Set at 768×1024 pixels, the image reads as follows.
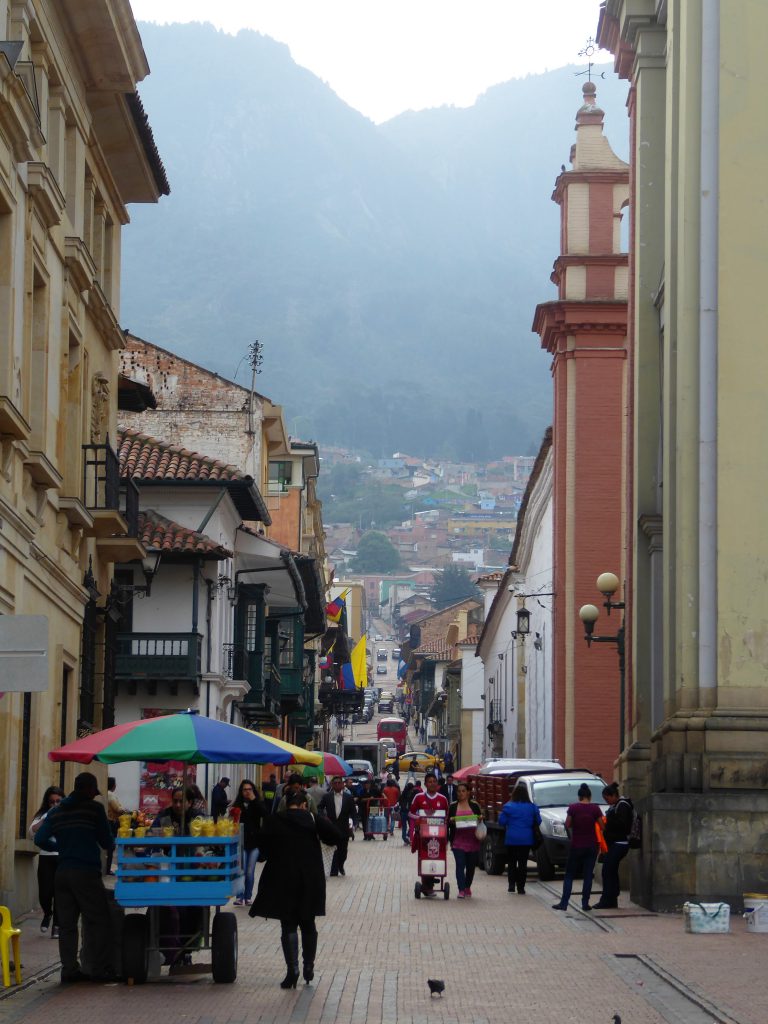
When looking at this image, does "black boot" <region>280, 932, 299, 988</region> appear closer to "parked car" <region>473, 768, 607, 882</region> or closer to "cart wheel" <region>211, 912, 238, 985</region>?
"cart wheel" <region>211, 912, 238, 985</region>

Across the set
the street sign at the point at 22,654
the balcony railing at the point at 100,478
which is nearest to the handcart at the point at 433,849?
the balcony railing at the point at 100,478

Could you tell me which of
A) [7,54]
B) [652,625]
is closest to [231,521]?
[652,625]

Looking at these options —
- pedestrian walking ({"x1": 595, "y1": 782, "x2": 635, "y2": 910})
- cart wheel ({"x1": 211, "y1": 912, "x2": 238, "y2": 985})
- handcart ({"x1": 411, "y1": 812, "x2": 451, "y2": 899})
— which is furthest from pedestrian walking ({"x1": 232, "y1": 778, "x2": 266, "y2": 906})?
pedestrian walking ({"x1": 595, "y1": 782, "x2": 635, "y2": 910})

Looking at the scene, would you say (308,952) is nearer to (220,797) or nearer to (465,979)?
(465,979)

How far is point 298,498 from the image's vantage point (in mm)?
65250

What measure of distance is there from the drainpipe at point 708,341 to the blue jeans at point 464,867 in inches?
188

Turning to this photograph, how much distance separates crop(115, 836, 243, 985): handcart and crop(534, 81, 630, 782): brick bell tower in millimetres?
28267

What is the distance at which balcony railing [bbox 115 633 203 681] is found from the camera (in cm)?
3759

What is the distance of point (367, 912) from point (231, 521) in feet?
70.7

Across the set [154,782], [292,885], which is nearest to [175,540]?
[154,782]

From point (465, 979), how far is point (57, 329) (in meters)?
10.6

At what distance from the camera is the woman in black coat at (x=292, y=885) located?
14.2 meters

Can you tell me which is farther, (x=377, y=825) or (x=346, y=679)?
(x=346, y=679)

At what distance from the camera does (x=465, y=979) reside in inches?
565
